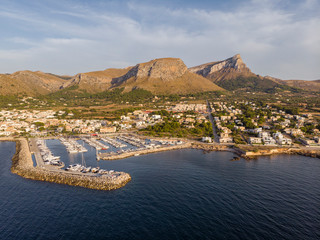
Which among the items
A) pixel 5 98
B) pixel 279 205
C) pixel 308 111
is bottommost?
pixel 279 205

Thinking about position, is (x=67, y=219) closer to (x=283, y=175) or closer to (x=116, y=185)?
(x=116, y=185)

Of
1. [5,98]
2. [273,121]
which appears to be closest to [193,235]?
[273,121]

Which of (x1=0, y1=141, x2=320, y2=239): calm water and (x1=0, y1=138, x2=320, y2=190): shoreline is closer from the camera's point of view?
(x1=0, y1=141, x2=320, y2=239): calm water

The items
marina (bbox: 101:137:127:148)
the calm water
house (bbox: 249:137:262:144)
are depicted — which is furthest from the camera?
house (bbox: 249:137:262:144)

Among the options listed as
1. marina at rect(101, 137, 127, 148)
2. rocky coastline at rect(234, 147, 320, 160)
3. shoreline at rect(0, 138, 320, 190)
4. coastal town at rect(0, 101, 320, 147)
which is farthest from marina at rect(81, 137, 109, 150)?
rocky coastline at rect(234, 147, 320, 160)

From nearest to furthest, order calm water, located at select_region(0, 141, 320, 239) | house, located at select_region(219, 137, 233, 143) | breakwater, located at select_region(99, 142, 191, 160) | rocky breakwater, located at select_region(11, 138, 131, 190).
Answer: calm water, located at select_region(0, 141, 320, 239)
rocky breakwater, located at select_region(11, 138, 131, 190)
breakwater, located at select_region(99, 142, 191, 160)
house, located at select_region(219, 137, 233, 143)

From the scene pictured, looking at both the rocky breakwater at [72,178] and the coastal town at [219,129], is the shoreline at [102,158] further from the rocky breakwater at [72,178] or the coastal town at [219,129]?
the coastal town at [219,129]

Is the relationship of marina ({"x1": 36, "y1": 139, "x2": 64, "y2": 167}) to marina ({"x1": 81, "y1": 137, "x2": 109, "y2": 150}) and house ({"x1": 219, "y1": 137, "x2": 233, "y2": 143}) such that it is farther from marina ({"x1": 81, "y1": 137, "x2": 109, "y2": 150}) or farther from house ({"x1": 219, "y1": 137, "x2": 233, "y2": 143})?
house ({"x1": 219, "y1": 137, "x2": 233, "y2": 143})

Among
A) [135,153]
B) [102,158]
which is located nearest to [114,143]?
[135,153]

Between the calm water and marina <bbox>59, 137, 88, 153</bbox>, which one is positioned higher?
marina <bbox>59, 137, 88, 153</bbox>

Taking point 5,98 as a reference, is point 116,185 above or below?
below
